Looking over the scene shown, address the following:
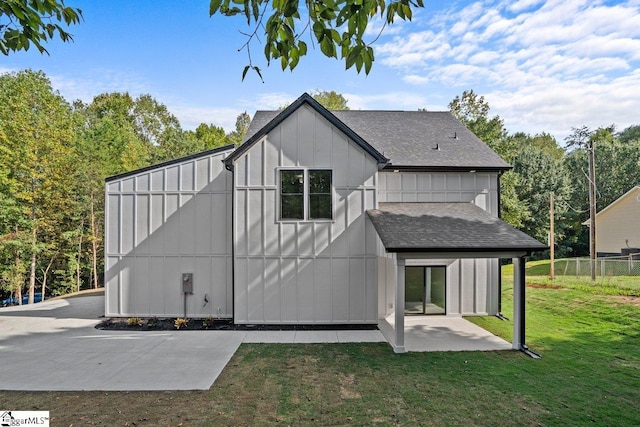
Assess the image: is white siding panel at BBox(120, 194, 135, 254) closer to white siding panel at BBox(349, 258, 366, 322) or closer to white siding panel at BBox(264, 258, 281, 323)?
white siding panel at BBox(264, 258, 281, 323)

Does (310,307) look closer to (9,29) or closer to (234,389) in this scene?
(234,389)

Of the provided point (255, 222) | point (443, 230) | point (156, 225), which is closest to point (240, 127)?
point (156, 225)

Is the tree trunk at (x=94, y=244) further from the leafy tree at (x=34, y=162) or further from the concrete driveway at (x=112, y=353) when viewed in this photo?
the concrete driveway at (x=112, y=353)

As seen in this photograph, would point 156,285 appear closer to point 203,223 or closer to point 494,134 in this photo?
point 203,223

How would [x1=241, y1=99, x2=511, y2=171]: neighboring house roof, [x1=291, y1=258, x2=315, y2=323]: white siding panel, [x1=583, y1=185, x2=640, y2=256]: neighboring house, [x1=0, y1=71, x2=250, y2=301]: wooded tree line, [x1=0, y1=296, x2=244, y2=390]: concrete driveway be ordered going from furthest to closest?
[x1=583, y1=185, x2=640, y2=256]: neighboring house, [x1=0, y1=71, x2=250, y2=301]: wooded tree line, [x1=241, y1=99, x2=511, y2=171]: neighboring house roof, [x1=291, y1=258, x2=315, y2=323]: white siding panel, [x1=0, y1=296, x2=244, y2=390]: concrete driveway

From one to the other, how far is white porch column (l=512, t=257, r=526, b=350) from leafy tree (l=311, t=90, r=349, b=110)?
2830cm

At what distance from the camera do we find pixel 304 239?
10.4 m

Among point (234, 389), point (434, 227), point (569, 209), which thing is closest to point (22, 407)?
point (234, 389)

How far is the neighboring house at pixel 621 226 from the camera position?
79.8 feet

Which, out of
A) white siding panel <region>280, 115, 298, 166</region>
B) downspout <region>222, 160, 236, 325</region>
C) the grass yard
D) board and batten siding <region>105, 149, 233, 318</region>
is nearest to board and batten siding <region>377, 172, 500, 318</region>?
the grass yard

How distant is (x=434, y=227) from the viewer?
9.60 meters

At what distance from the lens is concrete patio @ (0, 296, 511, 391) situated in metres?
6.70

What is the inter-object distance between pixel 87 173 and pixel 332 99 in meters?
22.9

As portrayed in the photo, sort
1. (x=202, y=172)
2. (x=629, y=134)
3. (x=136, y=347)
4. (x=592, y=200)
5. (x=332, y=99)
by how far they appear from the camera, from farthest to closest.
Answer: (x=629, y=134) < (x=332, y=99) < (x=592, y=200) < (x=202, y=172) < (x=136, y=347)
